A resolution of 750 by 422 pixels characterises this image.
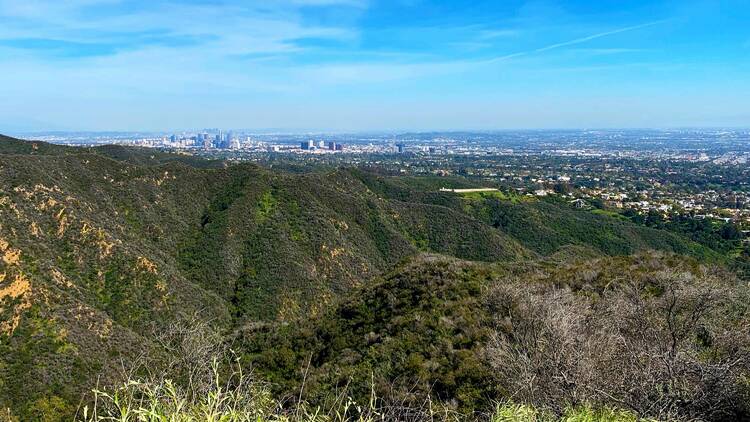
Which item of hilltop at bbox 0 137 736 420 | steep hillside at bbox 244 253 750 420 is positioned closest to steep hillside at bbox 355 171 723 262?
hilltop at bbox 0 137 736 420

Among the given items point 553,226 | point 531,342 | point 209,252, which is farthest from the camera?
point 553,226

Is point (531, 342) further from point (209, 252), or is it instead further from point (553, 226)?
point (553, 226)

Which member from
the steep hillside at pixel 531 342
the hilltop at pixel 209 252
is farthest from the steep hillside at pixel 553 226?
the steep hillside at pixel 531 342

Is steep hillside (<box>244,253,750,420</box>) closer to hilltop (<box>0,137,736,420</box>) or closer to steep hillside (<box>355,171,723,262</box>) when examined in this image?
hilltop (<box>0,137,736,420</box>)

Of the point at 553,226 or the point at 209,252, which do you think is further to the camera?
the point at 553,226

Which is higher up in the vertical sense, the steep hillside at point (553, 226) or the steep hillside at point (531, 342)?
the steep hillside at point (531, 342)

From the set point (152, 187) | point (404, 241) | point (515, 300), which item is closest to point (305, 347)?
point (515, 300)

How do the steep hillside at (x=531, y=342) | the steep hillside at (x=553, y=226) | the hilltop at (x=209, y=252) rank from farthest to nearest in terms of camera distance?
the steep hillside at (x=553, y=226) < the hilltop at (x=209, y=252) < the steep hillside at (x=531, y=342)

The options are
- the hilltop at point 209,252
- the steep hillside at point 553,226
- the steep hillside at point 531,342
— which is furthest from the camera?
the steep hillside at point 553,226

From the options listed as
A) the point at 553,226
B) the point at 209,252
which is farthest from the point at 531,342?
the point at 553,226

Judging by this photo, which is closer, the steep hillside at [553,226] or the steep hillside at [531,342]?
the steep hillside at [531,342]

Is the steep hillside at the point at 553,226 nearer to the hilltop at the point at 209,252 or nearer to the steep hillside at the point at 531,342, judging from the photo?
the hilltop at the point at 209,252

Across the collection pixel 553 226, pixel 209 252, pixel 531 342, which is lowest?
pixel 553 226
